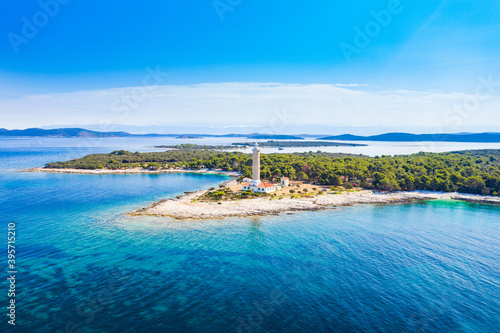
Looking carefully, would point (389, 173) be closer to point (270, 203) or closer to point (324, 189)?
point (324, 189)

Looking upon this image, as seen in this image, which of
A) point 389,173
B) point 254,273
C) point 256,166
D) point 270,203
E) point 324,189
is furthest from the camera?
point 389,173

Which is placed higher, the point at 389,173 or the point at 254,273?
the point at 389,173

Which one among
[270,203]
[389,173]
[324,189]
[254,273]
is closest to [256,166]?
[270,203]

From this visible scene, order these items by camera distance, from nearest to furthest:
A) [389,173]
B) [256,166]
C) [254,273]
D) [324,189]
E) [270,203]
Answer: [254,273] < [270,203] < [256,166] < [324,189] < [389,173]

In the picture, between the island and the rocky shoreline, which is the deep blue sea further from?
the island

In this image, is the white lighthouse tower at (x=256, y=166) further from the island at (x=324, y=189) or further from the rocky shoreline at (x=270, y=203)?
the rocky shoreline at (x=270, y=203)

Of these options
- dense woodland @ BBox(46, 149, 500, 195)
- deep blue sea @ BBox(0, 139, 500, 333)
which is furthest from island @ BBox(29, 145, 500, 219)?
deep blue sea @ BBox(0, 139, 500, 333)

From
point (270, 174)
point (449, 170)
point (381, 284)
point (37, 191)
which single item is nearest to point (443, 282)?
point (381, 284)
